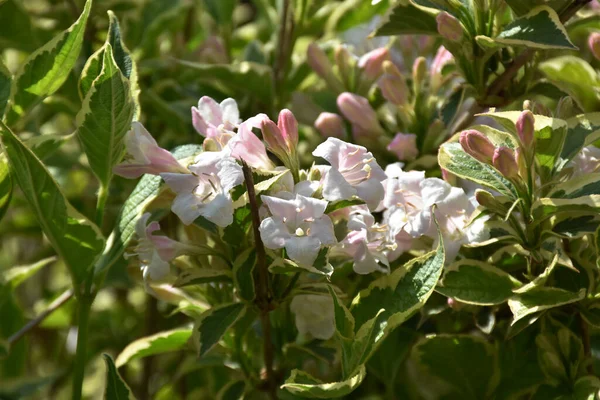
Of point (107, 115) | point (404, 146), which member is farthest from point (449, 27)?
point (107, 115)

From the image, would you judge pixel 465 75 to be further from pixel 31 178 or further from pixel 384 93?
pixel 31 178

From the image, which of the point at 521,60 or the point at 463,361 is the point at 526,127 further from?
the point at 463,361

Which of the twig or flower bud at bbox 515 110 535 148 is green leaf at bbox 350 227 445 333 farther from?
the twig

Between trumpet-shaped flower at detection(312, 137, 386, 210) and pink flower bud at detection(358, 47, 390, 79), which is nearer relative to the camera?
trumpet-shaped flower at detection(312, 137, 386, 210)

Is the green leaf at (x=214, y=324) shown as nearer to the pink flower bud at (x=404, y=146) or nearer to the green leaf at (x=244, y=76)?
the pink flower bud at (x=404, y=146)

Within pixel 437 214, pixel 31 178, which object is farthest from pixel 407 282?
pixel 31 178

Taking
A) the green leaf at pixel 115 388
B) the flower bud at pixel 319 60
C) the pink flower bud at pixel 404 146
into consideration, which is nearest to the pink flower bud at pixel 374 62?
the flower bud at pixel 319 60

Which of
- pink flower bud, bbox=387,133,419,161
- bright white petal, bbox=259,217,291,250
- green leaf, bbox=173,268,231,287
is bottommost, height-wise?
green leaf, bbox=173,268,231,287

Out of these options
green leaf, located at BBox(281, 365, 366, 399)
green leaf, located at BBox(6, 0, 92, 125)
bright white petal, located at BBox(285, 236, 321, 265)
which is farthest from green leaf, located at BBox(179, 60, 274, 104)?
green leaf, located at BBox(281, 365, 366, 399)
